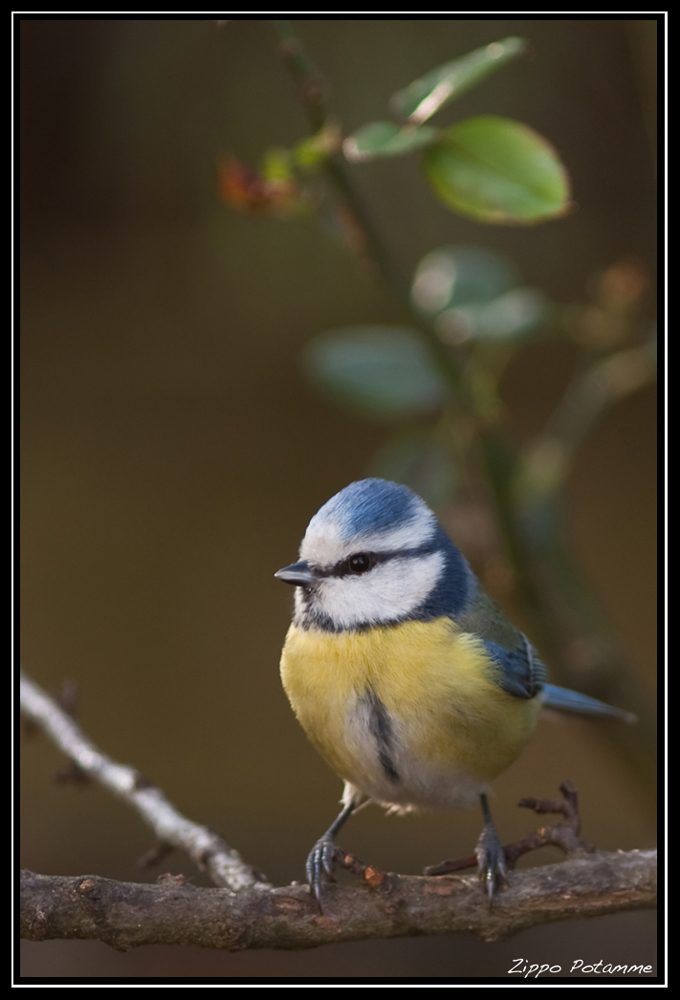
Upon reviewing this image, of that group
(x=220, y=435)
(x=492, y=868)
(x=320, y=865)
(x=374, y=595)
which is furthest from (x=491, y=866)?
(x=220, y=435)

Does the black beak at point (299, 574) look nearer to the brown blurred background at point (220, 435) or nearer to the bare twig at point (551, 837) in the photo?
the bare twig at point (551, 837)

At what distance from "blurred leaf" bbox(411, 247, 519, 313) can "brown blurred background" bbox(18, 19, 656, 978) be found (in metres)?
0.72

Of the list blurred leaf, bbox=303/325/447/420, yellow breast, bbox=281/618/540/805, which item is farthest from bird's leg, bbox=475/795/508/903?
blurred leaf, bbox=303/325/447/420

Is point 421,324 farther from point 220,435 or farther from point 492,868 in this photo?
point 220,435

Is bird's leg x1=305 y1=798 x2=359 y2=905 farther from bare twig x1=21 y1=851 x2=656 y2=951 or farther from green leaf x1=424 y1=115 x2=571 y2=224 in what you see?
green leaf x1=424 y1=115 x2=571 y2=224

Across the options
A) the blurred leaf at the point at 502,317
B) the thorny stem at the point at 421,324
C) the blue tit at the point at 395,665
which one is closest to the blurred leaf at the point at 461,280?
the blurred leaf at the point at 502,317

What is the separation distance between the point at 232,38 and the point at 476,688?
1.66m

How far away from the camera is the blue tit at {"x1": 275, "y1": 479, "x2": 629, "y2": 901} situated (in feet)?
3.97

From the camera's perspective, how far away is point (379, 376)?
4.84ft

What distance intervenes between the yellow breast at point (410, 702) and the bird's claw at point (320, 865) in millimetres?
124

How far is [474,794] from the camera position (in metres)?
1.32

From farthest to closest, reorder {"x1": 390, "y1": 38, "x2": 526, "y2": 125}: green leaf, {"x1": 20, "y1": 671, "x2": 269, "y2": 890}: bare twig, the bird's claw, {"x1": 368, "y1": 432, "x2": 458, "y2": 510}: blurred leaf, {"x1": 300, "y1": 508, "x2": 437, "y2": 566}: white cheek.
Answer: {"x1": 368, "y1": 432, "x2": 458, "y2": 510}: blurred leaf < {"x1": 300, "y1": 508, "x2": 437, "y2": 566}: white cheek < {"x1": 20, "y1": 671, "x2": 269, "y2": 890}: bare twig < the bird's claw < {"x1": 390, "y1": 38, "x2": 526, "y2": 125}: green leaf
